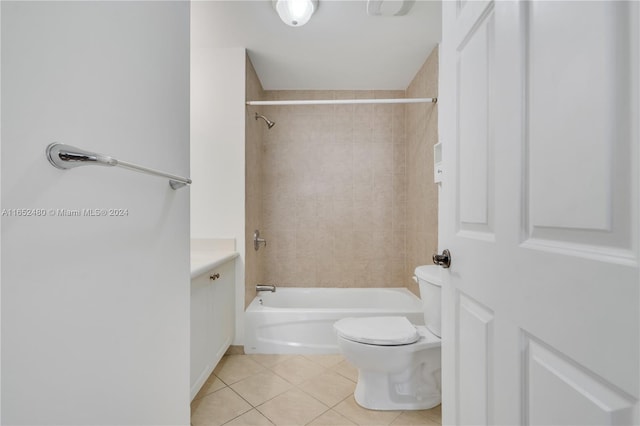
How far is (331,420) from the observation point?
5.12 ft

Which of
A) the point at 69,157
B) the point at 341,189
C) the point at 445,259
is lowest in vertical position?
the point at 445,259

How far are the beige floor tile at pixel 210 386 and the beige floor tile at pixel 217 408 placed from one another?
37 mm

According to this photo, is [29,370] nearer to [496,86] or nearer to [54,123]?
[54,123]

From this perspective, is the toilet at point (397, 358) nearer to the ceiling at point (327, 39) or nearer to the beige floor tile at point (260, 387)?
the beige floor tile at point (260, 387)

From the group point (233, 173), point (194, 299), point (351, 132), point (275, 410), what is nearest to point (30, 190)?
point (194, 299)

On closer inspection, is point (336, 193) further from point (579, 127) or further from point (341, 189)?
point (579, 127)

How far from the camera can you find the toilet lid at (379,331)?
157cm

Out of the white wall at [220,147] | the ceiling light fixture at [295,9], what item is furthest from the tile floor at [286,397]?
the ceiling light fixture at [295,9]

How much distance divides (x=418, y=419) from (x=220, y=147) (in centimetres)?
216

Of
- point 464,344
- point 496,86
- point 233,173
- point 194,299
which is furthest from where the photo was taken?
point 233,173

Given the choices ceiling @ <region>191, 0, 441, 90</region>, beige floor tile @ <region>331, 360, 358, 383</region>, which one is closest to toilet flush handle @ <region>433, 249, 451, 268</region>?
Answer: beige floor tile @ <region>331, 360, 358, 383</region>

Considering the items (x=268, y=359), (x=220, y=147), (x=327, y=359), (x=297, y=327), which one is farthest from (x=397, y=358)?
(x=220, y=147)

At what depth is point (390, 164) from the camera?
302 cm

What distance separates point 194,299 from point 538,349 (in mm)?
1483
